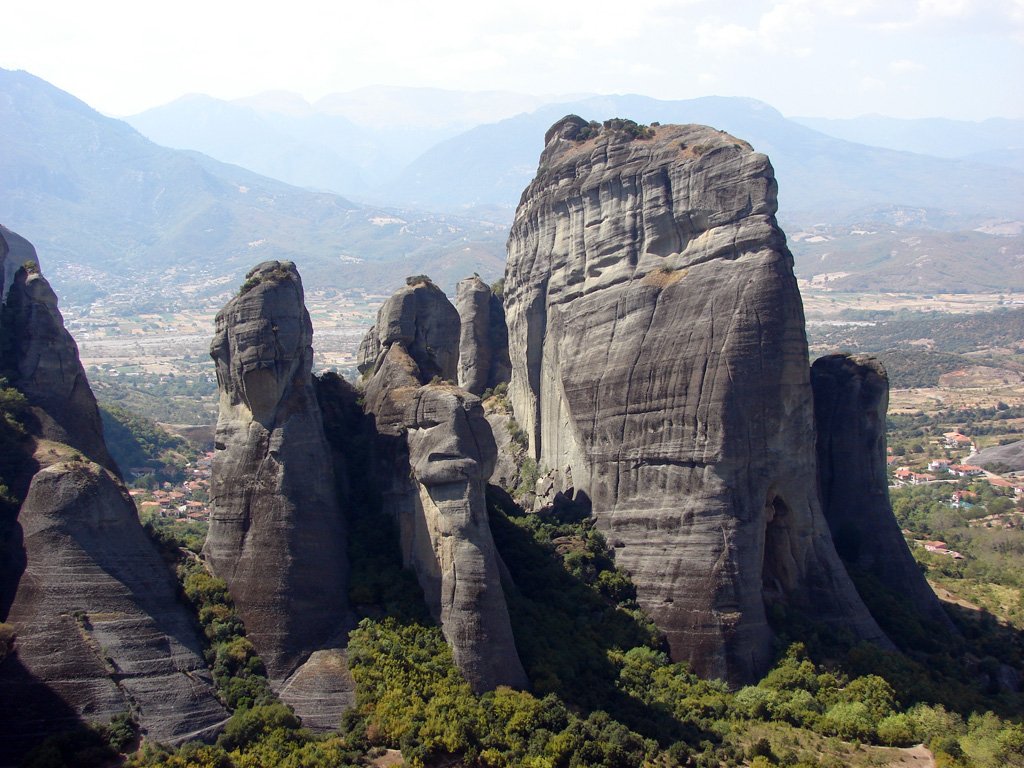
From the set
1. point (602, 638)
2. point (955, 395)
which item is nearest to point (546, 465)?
point (602, 638)

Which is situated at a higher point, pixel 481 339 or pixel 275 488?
pixel 481 339

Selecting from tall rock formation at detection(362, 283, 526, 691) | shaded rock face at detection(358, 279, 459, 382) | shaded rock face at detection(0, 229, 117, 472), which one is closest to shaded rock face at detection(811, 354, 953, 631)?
shaded rock face at detection(358, 279, 459, 382)

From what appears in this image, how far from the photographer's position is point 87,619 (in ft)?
88.2

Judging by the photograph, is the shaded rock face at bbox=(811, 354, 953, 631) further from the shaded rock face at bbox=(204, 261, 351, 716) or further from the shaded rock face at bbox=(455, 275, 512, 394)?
the shaded rock face at bbox=(204, 261, 351, 716)

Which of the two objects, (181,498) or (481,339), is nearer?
(481,339)

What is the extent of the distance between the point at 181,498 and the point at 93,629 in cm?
4323

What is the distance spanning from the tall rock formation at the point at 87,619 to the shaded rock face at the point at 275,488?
2.03 meters

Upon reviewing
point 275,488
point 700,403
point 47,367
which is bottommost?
point 275,488

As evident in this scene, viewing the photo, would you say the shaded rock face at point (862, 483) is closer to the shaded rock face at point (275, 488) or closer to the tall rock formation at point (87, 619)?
the shaded rock face at point (275, 488)

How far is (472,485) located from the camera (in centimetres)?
3073

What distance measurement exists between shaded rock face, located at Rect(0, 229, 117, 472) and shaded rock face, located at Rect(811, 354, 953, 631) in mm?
25569

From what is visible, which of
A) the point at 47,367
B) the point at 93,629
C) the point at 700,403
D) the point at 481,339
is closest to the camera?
the point at 93,629

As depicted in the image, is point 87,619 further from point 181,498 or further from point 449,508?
point 181,498

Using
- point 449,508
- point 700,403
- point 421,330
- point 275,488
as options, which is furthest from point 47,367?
point 700,403
